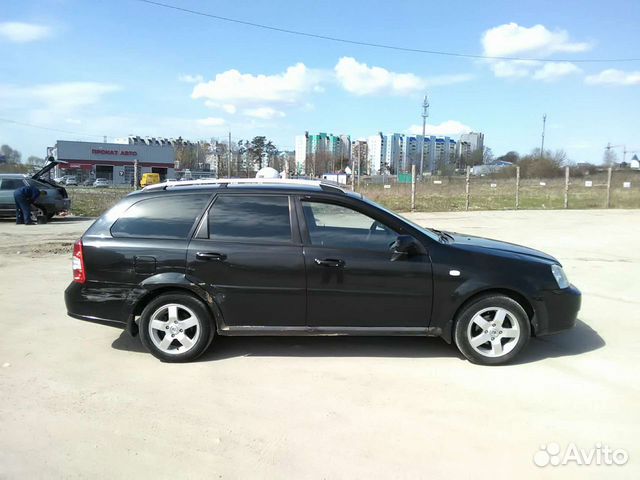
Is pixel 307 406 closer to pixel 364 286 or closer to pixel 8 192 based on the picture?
pixel 364 286

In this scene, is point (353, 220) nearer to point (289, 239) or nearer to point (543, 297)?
point (289, 239)

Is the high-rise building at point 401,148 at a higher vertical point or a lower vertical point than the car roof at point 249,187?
higher

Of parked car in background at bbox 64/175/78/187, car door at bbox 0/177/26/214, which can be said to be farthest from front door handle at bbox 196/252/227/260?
parked car in background at bbox 64/175/78/187

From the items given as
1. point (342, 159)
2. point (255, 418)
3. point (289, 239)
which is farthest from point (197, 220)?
point (342, 159)

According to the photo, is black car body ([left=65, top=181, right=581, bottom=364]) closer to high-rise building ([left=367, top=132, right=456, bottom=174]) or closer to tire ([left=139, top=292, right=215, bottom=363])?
tire ([left=139, top=292, right=215, bottom=363])

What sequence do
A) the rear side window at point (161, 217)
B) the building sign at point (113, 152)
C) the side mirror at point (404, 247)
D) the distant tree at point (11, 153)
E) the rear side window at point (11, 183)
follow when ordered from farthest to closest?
the distant tree at point (11, 153) → the building sign at point (113, 152) → the rear side window at point (11, 183) → the rear side window at point (161, 217) → the side mirror at point (404, 247)

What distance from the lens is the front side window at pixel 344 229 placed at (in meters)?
4.70

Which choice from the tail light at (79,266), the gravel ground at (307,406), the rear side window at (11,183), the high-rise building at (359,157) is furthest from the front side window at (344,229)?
the high-rise building at (359,157)

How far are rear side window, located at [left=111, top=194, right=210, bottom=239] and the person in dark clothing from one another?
12799mm

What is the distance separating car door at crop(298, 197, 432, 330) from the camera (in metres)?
4.60

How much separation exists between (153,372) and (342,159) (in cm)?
8697

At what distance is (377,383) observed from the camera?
4.28 metres

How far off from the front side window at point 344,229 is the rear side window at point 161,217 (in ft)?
3.43

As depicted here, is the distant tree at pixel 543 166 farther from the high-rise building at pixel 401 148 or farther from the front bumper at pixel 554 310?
the front bumper at pixel 554 310
